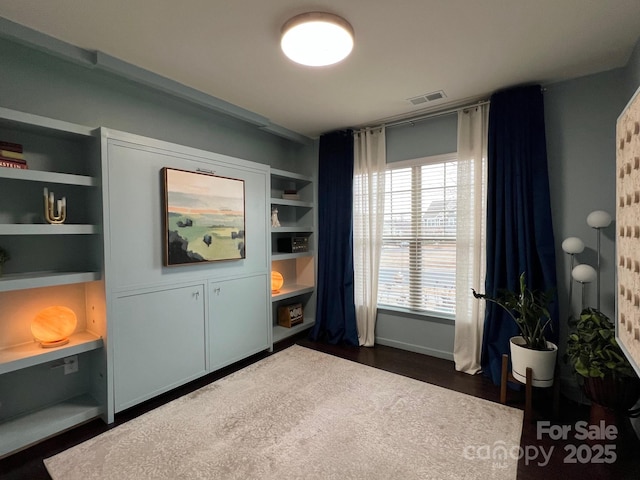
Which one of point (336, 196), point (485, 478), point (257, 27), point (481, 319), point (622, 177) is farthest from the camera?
point (336, 196)

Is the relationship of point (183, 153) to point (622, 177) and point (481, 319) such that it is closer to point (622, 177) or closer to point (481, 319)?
point (622, 177)

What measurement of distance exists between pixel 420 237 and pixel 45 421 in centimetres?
342

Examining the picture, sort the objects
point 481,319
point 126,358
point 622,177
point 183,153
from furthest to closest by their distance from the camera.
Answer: point 481,319 < point 183,153 < point 126,358 < point 622,177

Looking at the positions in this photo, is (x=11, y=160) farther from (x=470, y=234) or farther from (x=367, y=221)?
(x=470, y=234)

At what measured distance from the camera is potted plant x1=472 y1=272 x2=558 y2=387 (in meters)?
2.22

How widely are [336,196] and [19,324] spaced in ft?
9.93

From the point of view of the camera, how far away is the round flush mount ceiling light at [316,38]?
175 cm

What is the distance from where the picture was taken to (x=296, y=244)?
3.96m

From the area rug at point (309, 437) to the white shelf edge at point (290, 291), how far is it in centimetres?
104

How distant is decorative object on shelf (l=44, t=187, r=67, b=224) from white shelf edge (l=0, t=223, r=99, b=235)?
3.1 inches

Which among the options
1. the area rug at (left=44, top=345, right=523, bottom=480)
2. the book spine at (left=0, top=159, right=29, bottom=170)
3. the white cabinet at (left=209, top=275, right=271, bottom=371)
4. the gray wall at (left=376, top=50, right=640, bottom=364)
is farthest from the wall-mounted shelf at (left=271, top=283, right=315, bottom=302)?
the gray wall at (left=376, top=50, right=640, bottom=364)

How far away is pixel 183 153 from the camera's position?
8.62ft

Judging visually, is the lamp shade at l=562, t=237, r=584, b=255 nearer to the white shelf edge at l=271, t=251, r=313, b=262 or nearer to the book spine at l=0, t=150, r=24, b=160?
the white shelf edge at l=271, t=251, r=313, b=262

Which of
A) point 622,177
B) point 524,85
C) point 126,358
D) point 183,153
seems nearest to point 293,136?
point 183,153
